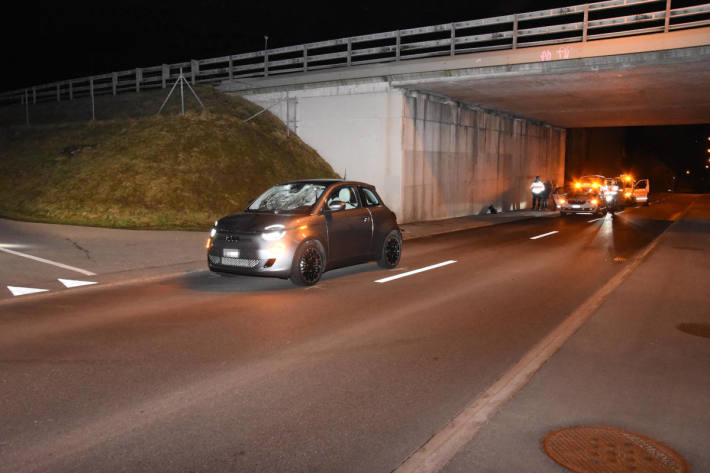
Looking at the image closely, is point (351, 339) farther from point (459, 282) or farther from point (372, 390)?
point (459, 282)

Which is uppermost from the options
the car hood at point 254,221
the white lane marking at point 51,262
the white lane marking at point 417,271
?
the car hood at point 254,221

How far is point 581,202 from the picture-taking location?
2755 centimetres

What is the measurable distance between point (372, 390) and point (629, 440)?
1.96 metres

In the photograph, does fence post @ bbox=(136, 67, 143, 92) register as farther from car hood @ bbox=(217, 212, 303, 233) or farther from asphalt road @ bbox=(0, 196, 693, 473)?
car hood @ bbox=(217, 212, 303, 233)

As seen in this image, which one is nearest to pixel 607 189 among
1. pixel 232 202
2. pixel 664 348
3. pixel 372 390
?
pixel 232 202

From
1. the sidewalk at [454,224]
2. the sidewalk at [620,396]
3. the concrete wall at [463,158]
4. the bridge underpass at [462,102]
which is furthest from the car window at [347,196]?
the concrete wall at [463,158]

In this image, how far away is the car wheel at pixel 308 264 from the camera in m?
9.39

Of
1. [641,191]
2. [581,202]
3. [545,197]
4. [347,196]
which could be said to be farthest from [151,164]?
[641,191]

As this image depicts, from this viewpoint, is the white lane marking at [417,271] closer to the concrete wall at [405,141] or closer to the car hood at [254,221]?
the car hood at [254,221]

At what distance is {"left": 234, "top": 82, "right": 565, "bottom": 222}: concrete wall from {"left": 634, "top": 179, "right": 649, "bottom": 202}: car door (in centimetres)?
1336

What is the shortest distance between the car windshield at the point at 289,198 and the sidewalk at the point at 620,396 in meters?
4.95

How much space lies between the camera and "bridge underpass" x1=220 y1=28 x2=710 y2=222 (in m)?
18.7

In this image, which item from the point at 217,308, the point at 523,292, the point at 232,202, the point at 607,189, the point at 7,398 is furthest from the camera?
the point at 607,189

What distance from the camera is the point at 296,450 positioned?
3.81 metres
